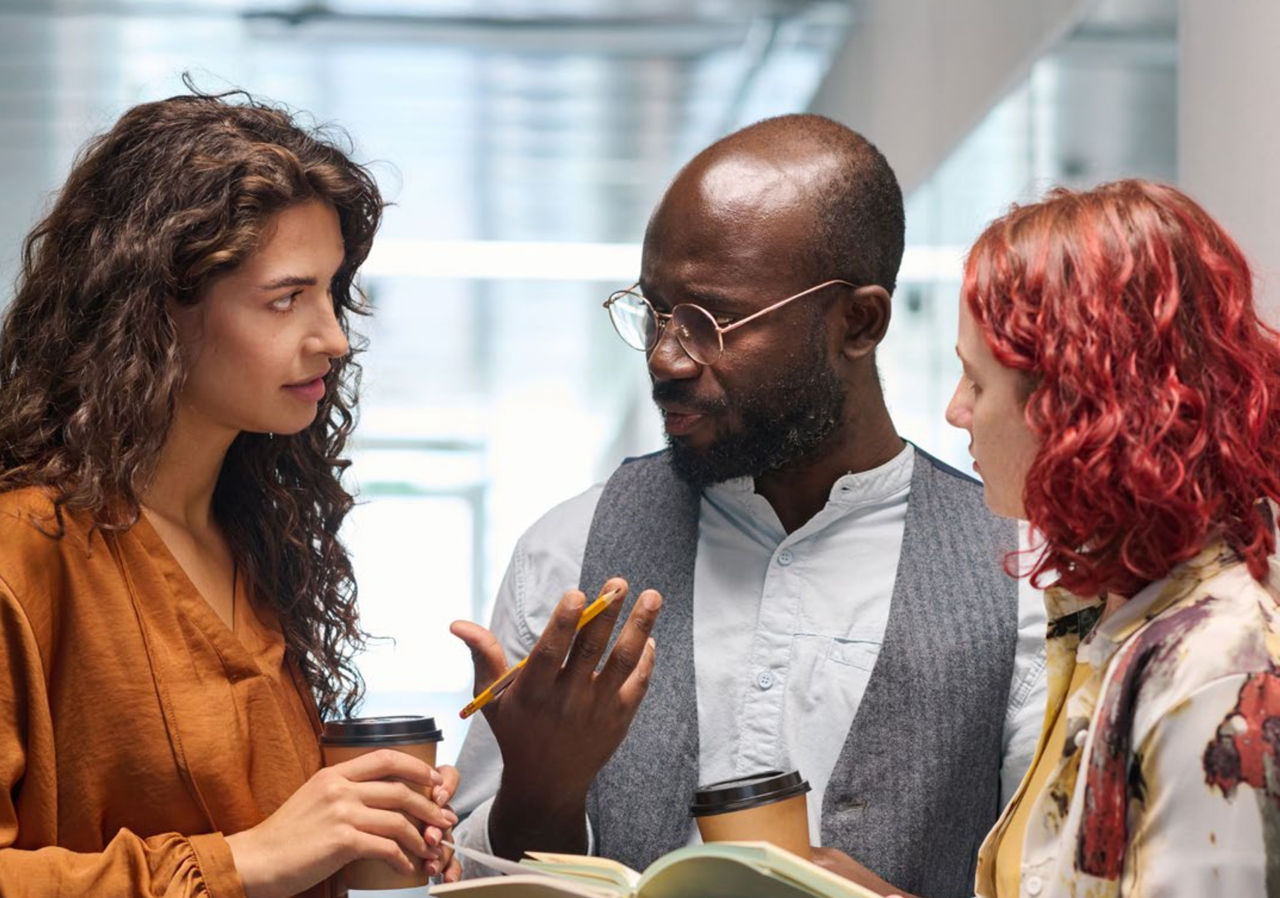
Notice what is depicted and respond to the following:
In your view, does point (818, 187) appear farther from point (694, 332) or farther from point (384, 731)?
point (384, 731)

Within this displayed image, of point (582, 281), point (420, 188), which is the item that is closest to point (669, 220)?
point (420, 188)

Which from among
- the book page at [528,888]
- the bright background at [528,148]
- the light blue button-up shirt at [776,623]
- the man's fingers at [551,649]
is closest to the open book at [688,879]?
the book page at [528,888]

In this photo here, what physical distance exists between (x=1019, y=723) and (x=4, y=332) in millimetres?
1142

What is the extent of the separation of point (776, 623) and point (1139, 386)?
71 cm

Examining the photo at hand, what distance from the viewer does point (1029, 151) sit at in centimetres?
375

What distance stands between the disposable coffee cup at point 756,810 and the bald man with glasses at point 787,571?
0.21 meters

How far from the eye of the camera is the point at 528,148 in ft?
21.2

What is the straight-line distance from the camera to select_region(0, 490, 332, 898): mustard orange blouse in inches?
53.3

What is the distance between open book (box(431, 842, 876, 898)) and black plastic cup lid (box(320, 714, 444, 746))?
157 millimetres

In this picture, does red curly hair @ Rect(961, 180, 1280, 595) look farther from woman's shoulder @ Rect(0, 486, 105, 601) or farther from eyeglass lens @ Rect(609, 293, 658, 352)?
woman's shoulder @ Rect(0, 486, 105, 601)

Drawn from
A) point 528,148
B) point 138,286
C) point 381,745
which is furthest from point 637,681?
point 528,148

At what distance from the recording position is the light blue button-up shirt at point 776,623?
67.2 inches

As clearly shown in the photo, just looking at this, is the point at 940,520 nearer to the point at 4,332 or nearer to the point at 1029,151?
the point at 4,332

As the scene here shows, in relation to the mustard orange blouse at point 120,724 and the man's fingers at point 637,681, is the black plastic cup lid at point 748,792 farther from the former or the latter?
the mustard orange blouse at point 120,724
